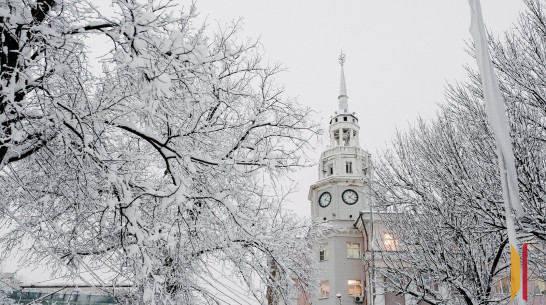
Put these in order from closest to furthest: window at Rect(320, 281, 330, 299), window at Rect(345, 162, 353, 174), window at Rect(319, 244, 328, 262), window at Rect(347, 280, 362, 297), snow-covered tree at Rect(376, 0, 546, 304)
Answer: snow-covered tree at Rect(376, 0, 546, 304) → window at Rect(347, 280, 362, 297) → window at Rect(320, 281, 330, 299) → window at Rect(319, 244, 328, 262) → window at Rect(345, 162, 353, 174)

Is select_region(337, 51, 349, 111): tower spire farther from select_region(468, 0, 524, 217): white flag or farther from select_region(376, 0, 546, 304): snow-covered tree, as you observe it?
select_region(468, 0, 524, 217): white flag

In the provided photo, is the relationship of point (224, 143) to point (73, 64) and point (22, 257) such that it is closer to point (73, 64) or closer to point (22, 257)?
point (73, 64)

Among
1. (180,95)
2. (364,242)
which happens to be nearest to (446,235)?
(180,95)

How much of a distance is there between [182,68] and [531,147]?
19.4ft

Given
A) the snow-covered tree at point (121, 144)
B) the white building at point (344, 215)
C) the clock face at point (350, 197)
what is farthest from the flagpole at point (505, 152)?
the clock face at point (350, 197)

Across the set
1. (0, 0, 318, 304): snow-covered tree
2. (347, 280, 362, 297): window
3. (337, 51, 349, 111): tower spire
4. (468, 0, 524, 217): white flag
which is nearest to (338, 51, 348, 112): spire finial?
(337, 51, 349, 111): tower spire

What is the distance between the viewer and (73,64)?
4438 mm

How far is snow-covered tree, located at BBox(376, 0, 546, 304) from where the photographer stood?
6980 mm

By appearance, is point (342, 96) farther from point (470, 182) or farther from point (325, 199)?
point (470, 182)

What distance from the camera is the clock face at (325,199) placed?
39906 mm

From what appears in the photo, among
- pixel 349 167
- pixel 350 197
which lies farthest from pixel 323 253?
pixel 349 167

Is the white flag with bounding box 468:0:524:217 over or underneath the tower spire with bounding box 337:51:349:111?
underneath

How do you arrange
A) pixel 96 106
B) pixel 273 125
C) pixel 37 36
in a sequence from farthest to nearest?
pixel 273 125 → pixel 96 106 → pixel 37 36

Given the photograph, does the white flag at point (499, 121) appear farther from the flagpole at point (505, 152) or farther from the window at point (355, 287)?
the window at point (355, 287)
